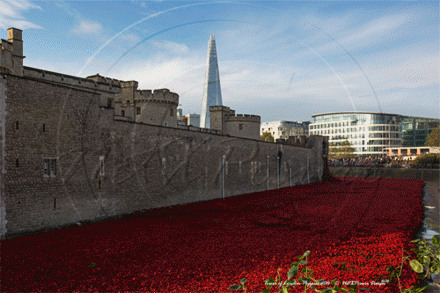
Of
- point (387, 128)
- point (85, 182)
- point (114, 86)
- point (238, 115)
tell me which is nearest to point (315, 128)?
point (387, 128)

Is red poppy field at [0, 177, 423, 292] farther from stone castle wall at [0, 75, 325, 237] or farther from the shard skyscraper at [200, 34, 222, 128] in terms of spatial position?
the shard skyscraper at [200, 34, 222, 128]

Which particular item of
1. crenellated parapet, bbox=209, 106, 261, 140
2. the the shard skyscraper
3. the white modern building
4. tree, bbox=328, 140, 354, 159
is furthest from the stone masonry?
the white modern building

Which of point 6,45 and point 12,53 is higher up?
point 6,45

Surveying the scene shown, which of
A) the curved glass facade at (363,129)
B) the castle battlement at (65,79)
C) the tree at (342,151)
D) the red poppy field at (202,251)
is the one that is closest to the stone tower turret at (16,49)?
the castle battlement at (65,79)

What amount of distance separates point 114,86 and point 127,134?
8.51m

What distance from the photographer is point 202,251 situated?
44.3 ft

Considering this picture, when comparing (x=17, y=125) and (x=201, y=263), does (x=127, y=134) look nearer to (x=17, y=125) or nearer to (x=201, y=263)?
(x=17, y=125)

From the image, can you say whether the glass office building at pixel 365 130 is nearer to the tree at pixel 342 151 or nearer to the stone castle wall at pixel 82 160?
the tree at pixel 342 151

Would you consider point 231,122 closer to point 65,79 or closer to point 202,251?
point 65,79

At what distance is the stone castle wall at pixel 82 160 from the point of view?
1476 centimetres

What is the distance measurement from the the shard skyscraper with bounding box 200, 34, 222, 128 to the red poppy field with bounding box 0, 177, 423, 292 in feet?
184

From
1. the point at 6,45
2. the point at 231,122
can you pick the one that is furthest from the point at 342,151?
the point at 6,45

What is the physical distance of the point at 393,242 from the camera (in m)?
14.7

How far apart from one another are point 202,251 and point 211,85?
71676 mm
